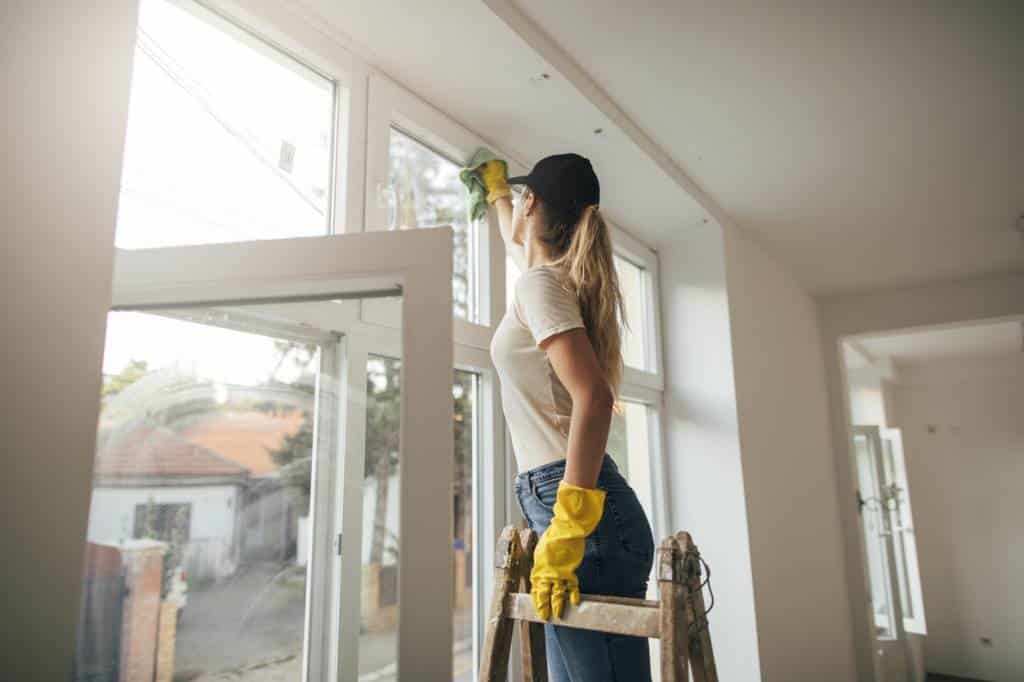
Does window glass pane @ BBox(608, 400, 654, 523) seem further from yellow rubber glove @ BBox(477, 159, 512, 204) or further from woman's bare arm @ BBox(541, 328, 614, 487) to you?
woman's bare arm @ BBox(541, 328, 614, 487)

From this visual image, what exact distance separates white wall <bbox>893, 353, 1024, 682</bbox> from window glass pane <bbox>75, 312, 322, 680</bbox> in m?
6.78

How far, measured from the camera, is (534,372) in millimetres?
1289

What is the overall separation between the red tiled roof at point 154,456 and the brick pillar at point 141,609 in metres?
0.09

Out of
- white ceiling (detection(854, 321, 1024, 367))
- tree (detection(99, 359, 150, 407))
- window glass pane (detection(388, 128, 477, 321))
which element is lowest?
tree (detection(99, 359, 150, 407))

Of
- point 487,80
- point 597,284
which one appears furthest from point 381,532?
point 487,80

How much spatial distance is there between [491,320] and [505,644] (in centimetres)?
98

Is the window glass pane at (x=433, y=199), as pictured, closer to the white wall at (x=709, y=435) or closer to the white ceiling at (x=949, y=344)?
the white wall at (x=709, y=435)

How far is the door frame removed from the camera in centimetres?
87

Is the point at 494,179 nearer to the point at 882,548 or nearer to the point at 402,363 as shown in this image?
the point at 402,363

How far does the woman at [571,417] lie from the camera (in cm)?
117

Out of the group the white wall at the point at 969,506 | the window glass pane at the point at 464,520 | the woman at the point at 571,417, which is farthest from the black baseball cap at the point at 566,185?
the white wall at the point at 969,506

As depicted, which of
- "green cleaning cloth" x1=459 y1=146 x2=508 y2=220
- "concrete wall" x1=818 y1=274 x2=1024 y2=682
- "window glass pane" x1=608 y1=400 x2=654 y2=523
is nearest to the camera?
"green cleaning cloth" x1=459 y1=146 x2=508 y2=220

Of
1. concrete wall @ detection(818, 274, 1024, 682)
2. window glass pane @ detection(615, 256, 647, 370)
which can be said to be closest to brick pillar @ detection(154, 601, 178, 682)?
window glass pane @ detection(615, 256, 647, 370)

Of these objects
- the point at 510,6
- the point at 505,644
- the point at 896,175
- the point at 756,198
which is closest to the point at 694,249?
the point at 756,198
